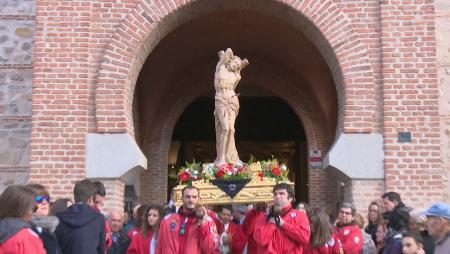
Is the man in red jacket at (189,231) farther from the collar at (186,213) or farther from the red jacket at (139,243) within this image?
the red jacket at (139,243)

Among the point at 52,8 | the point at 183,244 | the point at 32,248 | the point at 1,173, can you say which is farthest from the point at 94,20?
the point at 32,248

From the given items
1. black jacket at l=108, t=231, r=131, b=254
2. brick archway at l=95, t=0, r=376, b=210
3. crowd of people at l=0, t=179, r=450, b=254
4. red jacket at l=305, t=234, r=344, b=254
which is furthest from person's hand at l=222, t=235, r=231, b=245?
brick archway at l=95, t=0, r=376, b=210

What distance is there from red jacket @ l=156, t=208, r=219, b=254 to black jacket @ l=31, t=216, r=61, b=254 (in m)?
1.51

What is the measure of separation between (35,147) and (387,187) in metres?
5.57

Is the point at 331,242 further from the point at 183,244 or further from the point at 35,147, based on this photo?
the point at 35,147

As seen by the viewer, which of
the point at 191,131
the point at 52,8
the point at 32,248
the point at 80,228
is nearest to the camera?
the point at 32,248

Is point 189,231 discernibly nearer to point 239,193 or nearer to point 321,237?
point 321,237

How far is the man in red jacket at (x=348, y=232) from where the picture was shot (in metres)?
7.03

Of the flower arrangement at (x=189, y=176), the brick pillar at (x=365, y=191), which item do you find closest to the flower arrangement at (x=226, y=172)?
the flower arrangement at (x=189, y=176)

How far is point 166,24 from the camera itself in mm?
10023

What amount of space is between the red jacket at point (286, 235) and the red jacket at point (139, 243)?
1.37 m

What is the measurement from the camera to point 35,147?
30.7 ft

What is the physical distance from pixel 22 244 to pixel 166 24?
20.8ft

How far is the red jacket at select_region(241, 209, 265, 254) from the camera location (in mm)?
6898
